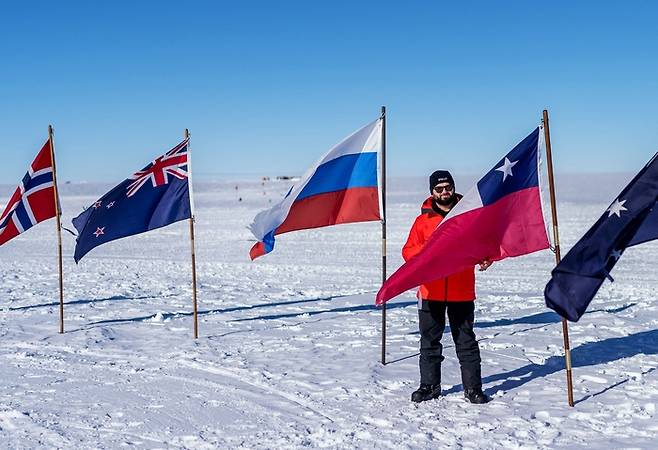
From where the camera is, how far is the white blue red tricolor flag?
9617mm

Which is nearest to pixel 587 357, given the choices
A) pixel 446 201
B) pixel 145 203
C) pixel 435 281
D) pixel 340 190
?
pixel 435 281

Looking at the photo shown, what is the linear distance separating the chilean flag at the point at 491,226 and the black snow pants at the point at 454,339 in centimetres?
50

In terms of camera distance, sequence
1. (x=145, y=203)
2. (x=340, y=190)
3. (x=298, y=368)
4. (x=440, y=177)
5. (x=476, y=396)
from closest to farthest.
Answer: (x=440, y=177) → (x=476, y=396) → (x=298, y=368) → (x=340, y=190) → (x=145, y=203)

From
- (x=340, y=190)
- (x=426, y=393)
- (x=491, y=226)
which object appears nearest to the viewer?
(x=491, y=226)

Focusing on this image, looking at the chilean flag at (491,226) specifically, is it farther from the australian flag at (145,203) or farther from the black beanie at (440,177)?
the australian flag at (145,203)

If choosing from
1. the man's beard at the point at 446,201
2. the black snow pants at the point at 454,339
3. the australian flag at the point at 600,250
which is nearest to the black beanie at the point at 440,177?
the man's beard at the point at 446,201

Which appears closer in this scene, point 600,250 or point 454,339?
point 600,250

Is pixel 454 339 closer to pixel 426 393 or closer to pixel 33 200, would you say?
pixel 426 393

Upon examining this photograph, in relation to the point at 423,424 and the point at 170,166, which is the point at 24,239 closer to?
the point at 170,166

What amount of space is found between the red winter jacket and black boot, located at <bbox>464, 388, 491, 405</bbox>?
31.8 inches

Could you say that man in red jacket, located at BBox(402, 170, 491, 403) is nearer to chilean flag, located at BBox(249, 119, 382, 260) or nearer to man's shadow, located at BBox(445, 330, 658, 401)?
man's shadow, located at BBox(445, 330, 658, 401)

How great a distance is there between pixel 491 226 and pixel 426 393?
1595 mm

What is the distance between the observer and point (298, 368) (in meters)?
7.41

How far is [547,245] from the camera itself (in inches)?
223
